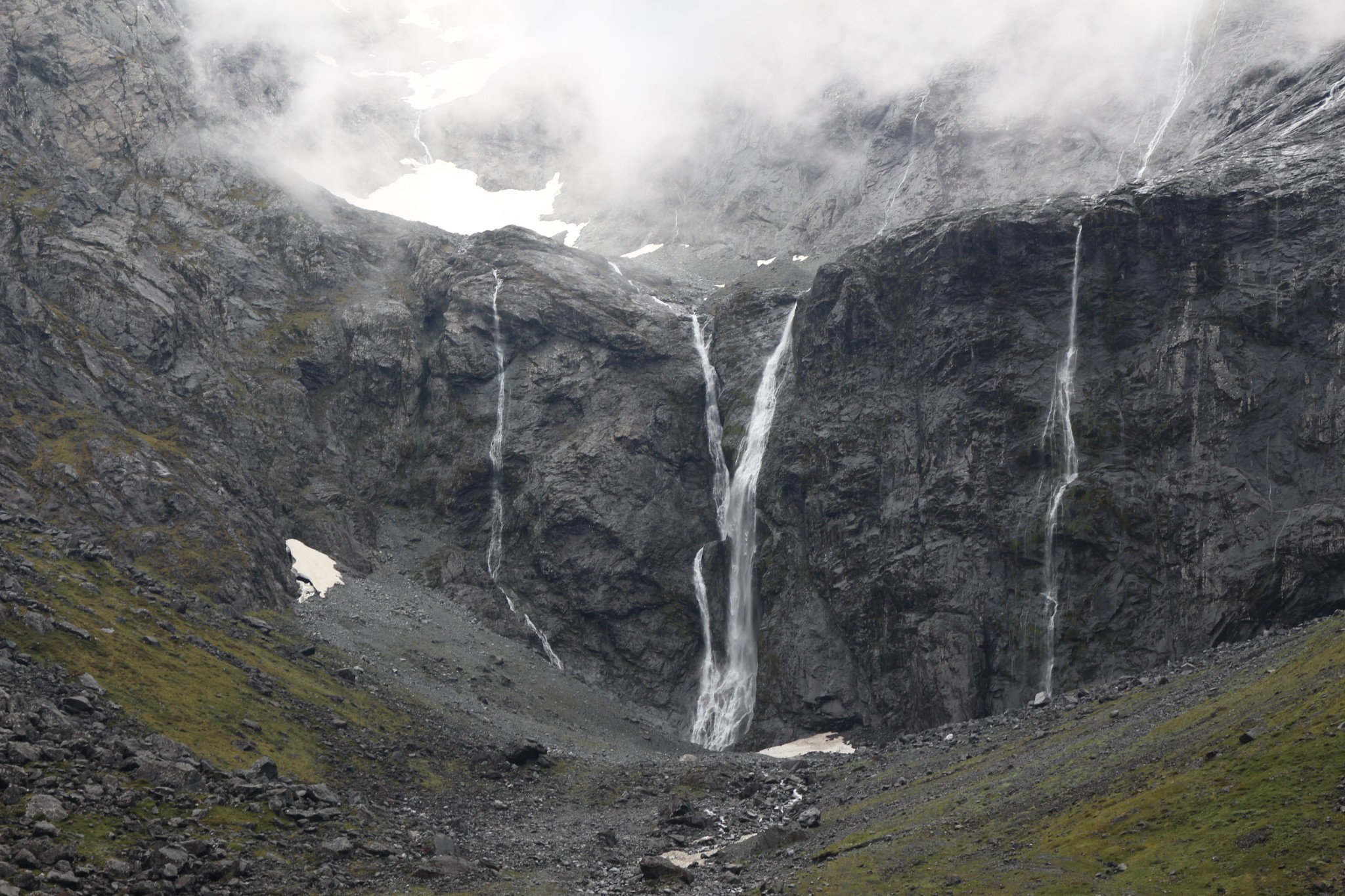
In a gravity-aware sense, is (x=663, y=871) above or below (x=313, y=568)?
below

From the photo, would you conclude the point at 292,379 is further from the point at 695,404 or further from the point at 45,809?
the point at 45,809

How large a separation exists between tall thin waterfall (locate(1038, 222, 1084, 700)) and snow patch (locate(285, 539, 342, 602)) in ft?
178

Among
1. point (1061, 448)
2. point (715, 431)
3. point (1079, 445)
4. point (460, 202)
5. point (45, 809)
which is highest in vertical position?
point (460, 202)

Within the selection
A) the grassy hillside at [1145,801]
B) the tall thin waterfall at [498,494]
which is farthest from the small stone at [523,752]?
the tall thin waterfall at [498,494]

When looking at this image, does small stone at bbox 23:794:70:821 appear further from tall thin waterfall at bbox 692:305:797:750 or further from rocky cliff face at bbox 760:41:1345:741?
tall thin waterfall at bbox 692:305:797:750

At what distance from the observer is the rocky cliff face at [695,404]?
66.7 meters

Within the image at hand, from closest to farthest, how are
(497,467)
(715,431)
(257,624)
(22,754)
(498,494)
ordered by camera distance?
(22,754)
(257,624)
(715,431)
(498,494)
(497,467)

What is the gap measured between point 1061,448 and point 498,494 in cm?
5184

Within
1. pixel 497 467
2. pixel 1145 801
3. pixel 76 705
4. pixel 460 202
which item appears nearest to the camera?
pixel 1145 801

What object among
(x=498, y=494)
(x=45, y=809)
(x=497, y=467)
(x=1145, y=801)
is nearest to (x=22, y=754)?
(x=45, y=809)

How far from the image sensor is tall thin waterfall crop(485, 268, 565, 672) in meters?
89.2

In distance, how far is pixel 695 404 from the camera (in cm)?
9856

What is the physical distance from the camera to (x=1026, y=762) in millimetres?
44406

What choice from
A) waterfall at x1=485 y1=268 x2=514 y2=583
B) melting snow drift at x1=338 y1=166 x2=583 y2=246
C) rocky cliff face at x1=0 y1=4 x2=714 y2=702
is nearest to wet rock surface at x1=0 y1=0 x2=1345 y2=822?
rocky cliff face at x1=0 y1=4 x2=714 y2=702
